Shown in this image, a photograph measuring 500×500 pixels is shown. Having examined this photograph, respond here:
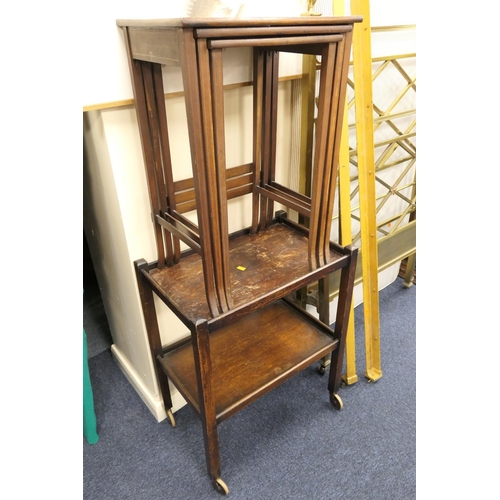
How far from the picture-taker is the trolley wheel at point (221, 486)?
123 cm

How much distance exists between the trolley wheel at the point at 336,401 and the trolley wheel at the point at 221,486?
1.62 ft

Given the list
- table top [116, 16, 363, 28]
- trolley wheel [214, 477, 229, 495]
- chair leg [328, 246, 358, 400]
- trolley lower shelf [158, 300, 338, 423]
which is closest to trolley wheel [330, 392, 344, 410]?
chair leg [328, 246, 358, 400]

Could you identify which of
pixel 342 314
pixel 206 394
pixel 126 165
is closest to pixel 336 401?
pixel 342 314

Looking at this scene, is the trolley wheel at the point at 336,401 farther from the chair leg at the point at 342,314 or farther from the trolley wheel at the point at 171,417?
the trolley wheel at the point at 171,417

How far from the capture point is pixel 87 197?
1.35m

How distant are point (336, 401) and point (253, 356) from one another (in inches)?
16.6

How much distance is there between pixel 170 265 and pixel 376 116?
1.00m

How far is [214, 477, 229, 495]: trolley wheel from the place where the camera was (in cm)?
123

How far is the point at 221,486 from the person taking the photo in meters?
1.23

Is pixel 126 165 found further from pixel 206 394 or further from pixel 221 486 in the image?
pixel 221 486

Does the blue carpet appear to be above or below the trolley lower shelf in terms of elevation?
below

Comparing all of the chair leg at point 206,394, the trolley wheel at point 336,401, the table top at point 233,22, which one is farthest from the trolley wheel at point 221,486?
the table top at point 233,22

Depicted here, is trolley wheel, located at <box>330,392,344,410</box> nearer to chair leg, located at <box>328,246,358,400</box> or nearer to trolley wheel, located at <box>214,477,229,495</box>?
chair leg, located at <box>328,246,358,400</box>

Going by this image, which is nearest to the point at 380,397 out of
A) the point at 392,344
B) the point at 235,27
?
the point at 392,344
